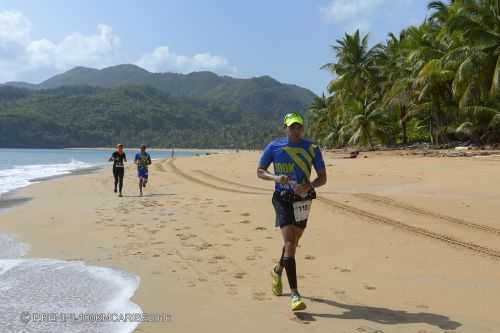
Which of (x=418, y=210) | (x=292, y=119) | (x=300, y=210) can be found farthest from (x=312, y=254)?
(x=418, y=210)

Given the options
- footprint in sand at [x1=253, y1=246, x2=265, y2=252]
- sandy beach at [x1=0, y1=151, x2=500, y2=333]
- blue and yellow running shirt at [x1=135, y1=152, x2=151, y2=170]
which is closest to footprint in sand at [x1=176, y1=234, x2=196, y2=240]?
sandy beach at [x1=0, y1=151, x2=500, y2=333]

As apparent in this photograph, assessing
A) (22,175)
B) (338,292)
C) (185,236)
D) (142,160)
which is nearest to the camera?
(338,292)

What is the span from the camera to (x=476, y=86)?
81.0ft

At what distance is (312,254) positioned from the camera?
20.4 feet

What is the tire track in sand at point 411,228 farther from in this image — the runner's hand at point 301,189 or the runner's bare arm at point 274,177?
the runner's bare arm at point 274,177

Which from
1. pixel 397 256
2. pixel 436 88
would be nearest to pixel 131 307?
pixel 397 256

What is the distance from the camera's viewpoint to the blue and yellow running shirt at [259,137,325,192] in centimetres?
424

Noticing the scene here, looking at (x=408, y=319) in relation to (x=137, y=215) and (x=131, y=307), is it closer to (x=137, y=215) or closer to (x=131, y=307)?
(x=131, y=307)

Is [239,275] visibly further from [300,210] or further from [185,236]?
[185,236]

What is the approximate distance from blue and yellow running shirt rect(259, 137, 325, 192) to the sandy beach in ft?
3.75

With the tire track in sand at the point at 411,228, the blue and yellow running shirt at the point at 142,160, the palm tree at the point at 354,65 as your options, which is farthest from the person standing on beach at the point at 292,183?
the palm tree at the point at 354,65

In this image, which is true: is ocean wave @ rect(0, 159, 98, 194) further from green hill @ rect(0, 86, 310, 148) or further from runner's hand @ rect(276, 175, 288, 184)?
green hill @ rect(0, 86, 310, 148)

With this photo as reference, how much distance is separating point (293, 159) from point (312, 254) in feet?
7.67

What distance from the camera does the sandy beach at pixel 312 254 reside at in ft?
13.3
